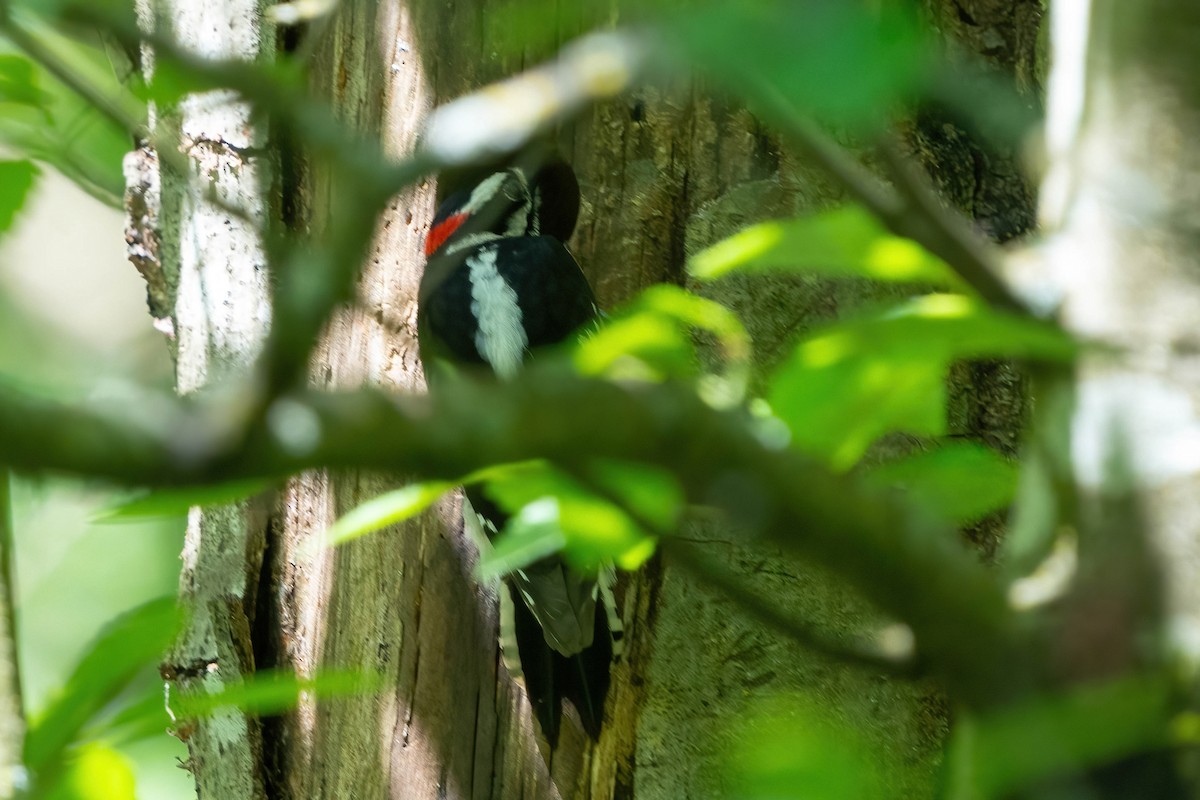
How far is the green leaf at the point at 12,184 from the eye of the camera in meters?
0.77

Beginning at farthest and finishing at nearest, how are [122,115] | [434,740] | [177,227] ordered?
[177,227] < [434,740] < [122,115]

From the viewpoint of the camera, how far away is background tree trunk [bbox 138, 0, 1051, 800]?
5.49 ft

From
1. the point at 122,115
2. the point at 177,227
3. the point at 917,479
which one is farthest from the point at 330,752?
the point at 917,479

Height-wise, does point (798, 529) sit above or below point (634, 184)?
below

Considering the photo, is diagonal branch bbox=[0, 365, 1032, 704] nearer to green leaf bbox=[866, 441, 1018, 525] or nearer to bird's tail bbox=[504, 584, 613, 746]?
green leaf bbox=[866, 441, 1018, 525]

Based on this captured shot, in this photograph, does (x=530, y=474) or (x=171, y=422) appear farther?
(x=530, y=474)

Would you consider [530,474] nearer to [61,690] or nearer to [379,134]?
[61,690]

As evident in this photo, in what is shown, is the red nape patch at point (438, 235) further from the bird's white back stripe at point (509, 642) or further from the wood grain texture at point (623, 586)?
the bird's white back stripe at point (509, 642)

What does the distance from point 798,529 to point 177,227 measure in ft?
5.83

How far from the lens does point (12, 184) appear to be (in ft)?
2.56

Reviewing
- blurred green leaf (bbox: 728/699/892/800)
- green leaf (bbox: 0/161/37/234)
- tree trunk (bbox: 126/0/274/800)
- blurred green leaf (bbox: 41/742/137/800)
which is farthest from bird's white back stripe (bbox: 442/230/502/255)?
blurred green leaf (bbox: 728/699/892/800)

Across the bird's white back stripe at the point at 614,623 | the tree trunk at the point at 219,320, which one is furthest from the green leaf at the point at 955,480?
the tree trunk at the point at 219,320

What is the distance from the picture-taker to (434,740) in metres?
1.75

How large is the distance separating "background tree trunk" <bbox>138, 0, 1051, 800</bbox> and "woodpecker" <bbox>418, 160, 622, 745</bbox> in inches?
1.5
